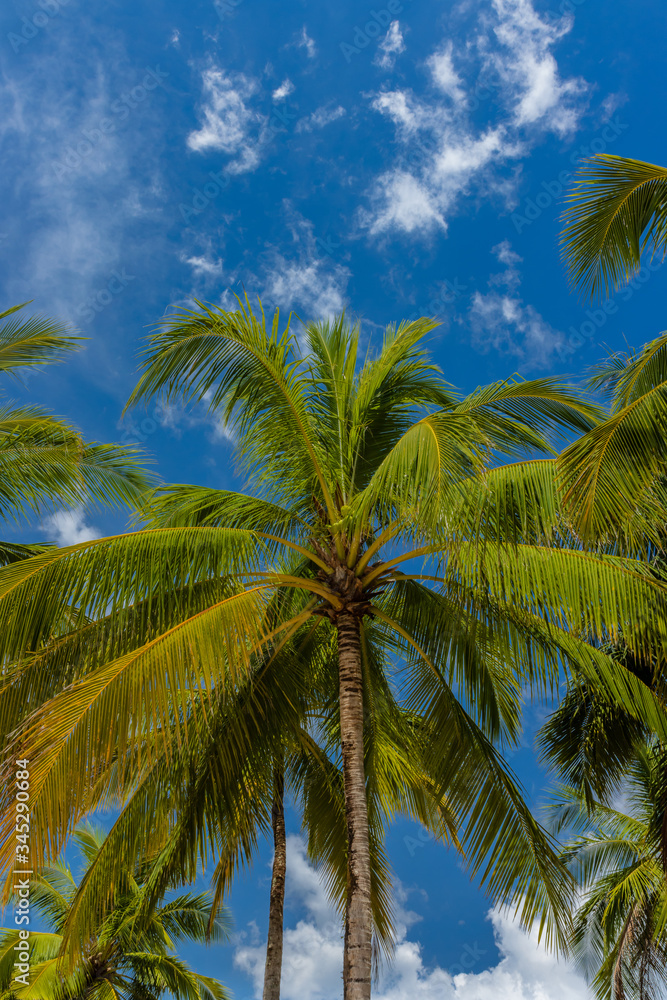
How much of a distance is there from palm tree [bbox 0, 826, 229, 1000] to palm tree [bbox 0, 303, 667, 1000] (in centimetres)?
788

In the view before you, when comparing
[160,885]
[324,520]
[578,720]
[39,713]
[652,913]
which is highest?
[324,520]

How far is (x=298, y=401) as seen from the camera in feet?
27.4

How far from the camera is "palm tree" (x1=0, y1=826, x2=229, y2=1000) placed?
14281 mm

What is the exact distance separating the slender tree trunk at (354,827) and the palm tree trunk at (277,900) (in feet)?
8.39

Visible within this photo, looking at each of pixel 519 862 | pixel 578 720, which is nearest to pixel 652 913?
pixel 578 720

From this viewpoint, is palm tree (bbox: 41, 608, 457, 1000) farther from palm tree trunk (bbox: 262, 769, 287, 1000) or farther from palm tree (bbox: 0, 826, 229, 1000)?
palm tree (bbox: 0, 826, 229, 1000)

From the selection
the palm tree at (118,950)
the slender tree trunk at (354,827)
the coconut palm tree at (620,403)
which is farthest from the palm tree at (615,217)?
the palm tree at (118,950)

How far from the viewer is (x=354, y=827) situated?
7.06 meters

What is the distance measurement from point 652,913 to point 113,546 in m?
11.6

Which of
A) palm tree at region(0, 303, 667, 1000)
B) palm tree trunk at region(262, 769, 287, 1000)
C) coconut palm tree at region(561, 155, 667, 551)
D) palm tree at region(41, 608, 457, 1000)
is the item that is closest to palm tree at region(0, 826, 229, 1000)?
palm tree trunk at region(262, 769, 287, 1000)

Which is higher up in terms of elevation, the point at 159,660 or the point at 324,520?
the point at 324,520

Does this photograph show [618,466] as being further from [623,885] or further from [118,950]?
[118,950]

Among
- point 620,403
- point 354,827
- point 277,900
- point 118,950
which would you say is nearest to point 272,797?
point 277,900

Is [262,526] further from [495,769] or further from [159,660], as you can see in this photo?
[495,769]
